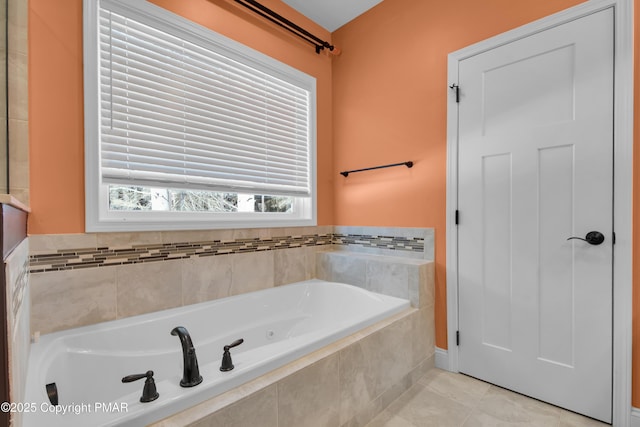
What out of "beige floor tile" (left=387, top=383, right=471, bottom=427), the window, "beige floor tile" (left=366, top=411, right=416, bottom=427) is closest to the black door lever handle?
"beige floor tile" (left=387, top=383, right=471, bottom=427)

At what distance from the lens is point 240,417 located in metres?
1.02

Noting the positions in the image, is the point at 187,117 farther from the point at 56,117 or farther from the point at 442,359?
the point at 442,359

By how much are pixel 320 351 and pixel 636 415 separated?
1578 millimetres

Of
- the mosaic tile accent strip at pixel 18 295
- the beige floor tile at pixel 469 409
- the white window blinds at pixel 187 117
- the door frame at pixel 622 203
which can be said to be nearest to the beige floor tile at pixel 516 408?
the beige floor tile at pixel 469 409

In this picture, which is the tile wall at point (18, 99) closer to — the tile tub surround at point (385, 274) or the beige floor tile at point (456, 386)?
the tile tub surround at point (385, 274)

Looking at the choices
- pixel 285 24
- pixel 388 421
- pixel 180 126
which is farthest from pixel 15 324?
pixel 285 24

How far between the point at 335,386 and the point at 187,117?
1.78 m

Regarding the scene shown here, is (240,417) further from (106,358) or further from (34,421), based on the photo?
(106,358)

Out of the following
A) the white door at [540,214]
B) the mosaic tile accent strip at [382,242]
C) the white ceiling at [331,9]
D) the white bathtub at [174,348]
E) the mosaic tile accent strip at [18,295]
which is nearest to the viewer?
the mosaic tile accent strip at [18,295]

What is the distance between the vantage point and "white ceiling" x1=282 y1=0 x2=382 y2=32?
8.01 ft

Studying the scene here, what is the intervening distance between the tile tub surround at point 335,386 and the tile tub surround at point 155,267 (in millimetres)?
738

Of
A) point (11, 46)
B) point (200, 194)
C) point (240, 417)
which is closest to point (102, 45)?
point (11, 46)

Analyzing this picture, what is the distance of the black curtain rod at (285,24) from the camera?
2148 mm

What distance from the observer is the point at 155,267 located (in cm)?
174
